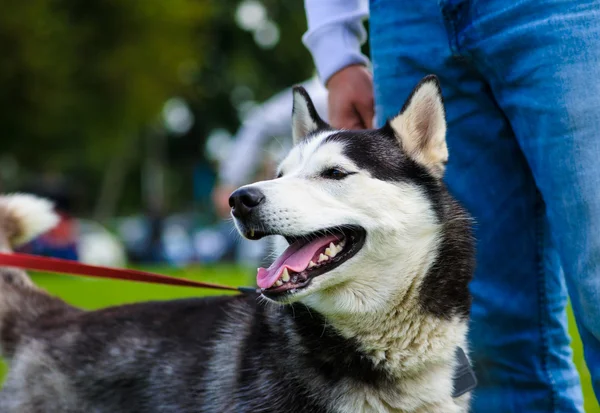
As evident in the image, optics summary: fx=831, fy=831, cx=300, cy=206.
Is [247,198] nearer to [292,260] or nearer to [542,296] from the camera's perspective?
[292,260]

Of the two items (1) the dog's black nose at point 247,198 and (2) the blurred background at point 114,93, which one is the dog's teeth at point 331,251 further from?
Result: (2) the blurred background at point 114,93

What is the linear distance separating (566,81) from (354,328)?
43.5 inches

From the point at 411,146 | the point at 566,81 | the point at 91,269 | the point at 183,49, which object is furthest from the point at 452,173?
the point at 183,49

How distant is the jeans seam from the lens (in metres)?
3.34

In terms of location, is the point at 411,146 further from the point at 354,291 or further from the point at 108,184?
the point at 108,184

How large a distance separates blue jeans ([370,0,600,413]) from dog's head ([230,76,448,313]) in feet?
0.56

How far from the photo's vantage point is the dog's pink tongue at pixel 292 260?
2.87 m

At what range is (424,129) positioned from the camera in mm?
3316

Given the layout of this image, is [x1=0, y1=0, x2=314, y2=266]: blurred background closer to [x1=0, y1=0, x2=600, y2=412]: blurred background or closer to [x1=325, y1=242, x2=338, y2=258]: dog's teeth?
[x1=0, y1=0, x2=600, y2=412]: blurred background

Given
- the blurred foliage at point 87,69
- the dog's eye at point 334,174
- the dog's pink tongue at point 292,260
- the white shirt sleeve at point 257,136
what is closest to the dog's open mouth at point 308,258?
the dog's pink tongue at point 292,260

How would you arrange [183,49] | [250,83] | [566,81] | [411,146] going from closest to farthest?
[566,81]
[411,146]
[183,49]
[250,83]

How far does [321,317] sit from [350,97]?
3.65 feet

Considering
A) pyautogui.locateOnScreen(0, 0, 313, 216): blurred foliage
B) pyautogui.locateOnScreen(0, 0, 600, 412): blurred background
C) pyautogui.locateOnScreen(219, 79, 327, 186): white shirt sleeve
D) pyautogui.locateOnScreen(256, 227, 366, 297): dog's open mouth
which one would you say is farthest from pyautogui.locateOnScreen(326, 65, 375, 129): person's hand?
pyautogui.locateOnScreen(0, 0, 313, 216): blurred foliage

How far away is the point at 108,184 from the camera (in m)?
34.9
